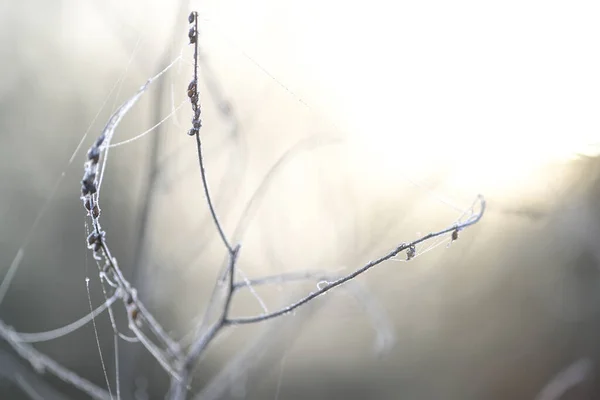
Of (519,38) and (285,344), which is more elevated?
(519,38)

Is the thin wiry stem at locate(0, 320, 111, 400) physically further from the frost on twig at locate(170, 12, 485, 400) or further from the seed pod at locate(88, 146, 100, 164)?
the seed pod at locate(88, 146, 100, 164)

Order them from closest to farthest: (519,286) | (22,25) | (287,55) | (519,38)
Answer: (519,38)
(287,55)
(519,286)
(22,25)

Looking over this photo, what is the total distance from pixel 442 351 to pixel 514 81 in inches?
38.1

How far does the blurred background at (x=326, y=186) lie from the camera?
69 centimetres

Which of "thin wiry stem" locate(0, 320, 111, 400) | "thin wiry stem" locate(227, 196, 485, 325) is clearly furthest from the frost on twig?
"thin wiry stem" locate(0, 320, 111, 400)

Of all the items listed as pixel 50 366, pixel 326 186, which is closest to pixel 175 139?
pixel 326 186

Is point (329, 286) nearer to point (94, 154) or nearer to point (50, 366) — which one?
point (94, 154)

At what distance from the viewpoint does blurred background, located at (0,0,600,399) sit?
69cm

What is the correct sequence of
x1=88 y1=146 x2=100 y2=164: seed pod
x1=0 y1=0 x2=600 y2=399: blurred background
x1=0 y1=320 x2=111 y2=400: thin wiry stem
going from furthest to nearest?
x1=0 y1=0 x2=600 y2=399: blurred background
x1=0 y1=320 x2=111 y2=400: thin wiry stem
x1=88 y1=146 x2=100 y2=164: seed pod

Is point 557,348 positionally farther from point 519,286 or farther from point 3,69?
point 3,69

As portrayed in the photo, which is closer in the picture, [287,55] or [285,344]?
[285,344]

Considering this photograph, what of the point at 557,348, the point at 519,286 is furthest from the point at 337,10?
the point at 557,348

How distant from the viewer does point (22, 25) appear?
5.55 feet

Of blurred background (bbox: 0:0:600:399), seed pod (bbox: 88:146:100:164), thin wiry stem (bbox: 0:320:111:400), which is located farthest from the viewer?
blurred background (bbox: 0:0:600:399)
